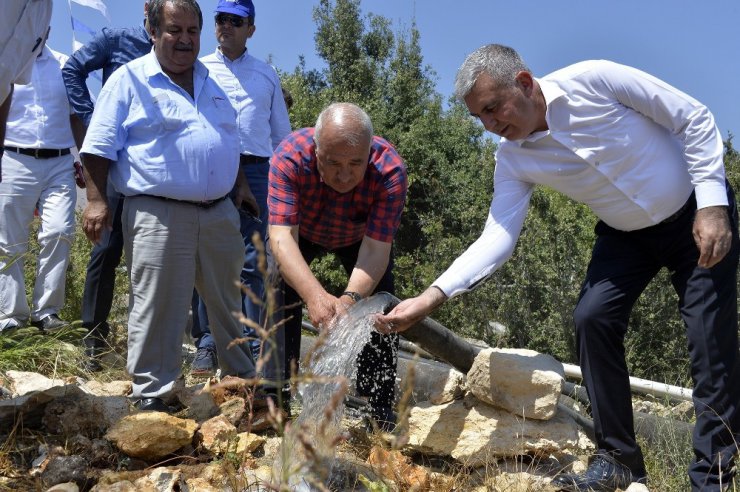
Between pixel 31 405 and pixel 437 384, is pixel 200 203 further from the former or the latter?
pixel 437 384

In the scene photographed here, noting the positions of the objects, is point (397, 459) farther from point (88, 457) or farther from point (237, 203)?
point (237, 203)

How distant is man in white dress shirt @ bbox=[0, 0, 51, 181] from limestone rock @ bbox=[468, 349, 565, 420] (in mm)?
2543

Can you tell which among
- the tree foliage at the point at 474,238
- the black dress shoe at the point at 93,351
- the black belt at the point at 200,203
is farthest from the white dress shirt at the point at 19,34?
the tree foliage at the point at 474,238

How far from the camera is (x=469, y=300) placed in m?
7.85

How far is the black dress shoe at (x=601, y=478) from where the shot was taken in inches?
145

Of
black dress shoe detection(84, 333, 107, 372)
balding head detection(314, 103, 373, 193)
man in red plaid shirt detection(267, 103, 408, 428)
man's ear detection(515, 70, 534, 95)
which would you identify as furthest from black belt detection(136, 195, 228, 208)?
man's ear detection(515, 70, 534, 95)

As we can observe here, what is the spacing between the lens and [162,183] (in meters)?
4.44

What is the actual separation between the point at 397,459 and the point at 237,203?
89.3 inches

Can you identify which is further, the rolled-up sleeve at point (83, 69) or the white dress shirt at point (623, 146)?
the rolled-up sleeve at point (83, 69)

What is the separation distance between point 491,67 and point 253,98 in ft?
9.40

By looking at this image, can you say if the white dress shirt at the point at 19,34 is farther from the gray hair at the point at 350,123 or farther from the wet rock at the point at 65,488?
the wet rock at the point at 65,488

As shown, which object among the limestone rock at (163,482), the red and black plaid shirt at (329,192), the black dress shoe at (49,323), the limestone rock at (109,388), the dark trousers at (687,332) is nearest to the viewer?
the limestone rock at (163,482)

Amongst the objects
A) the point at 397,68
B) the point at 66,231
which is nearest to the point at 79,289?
the point at 66,231

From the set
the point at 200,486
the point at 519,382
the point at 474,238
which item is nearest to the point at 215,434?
the point at 200,486
